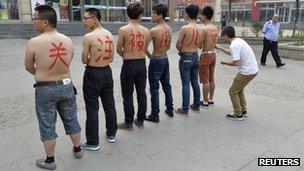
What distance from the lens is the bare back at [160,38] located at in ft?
16.1

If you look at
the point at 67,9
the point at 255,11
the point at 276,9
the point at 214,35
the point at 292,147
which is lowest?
the point at 292,147

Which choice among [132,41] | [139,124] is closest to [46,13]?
[132,41]

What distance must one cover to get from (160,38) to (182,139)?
62.0 inches

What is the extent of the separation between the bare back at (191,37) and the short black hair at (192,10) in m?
0.16

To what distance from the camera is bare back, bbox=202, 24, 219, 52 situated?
5.60 meters

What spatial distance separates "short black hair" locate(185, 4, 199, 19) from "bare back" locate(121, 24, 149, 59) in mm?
1001

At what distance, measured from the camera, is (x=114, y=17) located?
26.6 metres

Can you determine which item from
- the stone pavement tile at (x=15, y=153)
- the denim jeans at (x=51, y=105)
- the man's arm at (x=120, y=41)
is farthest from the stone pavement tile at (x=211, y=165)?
the stone pavement tile at (x=15, y=153)

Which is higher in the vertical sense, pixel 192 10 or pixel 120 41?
pixel 192 10

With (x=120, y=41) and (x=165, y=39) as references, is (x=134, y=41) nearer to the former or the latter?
(x=120, y=41)

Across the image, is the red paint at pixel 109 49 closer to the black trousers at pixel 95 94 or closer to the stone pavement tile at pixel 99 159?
the black trousers at pixel 95 94

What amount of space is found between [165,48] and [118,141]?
1.65 metres

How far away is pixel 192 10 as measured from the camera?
5.20 metres

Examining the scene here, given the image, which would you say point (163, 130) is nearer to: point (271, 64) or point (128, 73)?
point (128, 73)
